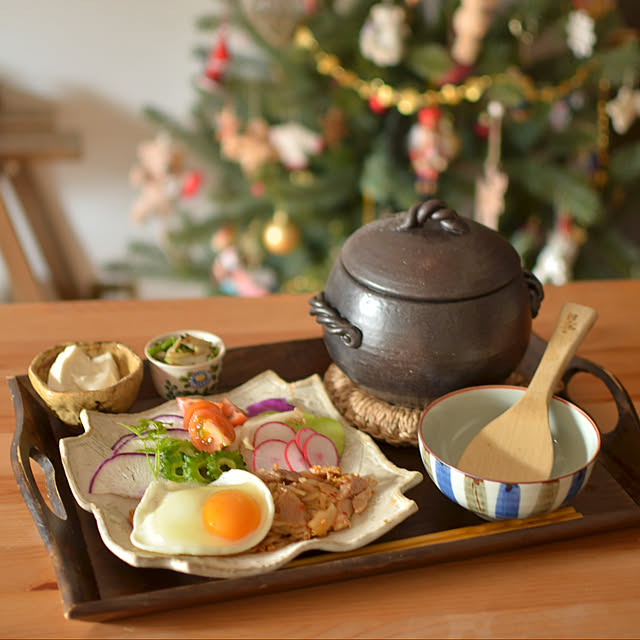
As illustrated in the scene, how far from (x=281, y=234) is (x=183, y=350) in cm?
111

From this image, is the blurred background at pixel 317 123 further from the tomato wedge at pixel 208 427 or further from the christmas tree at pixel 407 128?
the tomato wedge at pixel 208 427

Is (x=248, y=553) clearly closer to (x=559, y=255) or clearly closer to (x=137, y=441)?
(x=137, y=441)

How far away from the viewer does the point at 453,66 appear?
1855 mm

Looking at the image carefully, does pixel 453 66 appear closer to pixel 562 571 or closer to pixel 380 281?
pixel 380 281

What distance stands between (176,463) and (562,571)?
18.0 inches

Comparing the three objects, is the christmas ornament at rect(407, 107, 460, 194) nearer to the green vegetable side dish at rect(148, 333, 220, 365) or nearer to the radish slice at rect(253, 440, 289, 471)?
the green vegetable side dish at rect(148, 333, 220, 365)

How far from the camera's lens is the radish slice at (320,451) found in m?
Result: 0.93

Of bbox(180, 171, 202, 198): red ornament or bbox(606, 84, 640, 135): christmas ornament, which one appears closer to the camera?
bbox(606, 84, 640, 135): christmas ornament

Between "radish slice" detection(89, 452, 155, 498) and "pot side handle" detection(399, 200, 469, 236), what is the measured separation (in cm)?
47

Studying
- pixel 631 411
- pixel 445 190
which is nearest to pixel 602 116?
pixel 445 190

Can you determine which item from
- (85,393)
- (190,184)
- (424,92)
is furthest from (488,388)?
(190,184)

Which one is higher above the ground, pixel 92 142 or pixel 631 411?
pixel 92 142

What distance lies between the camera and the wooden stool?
7.88 ft

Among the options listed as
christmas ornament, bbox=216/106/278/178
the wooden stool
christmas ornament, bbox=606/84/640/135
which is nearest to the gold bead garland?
christmas ornament, bbox=606/84/640/135
